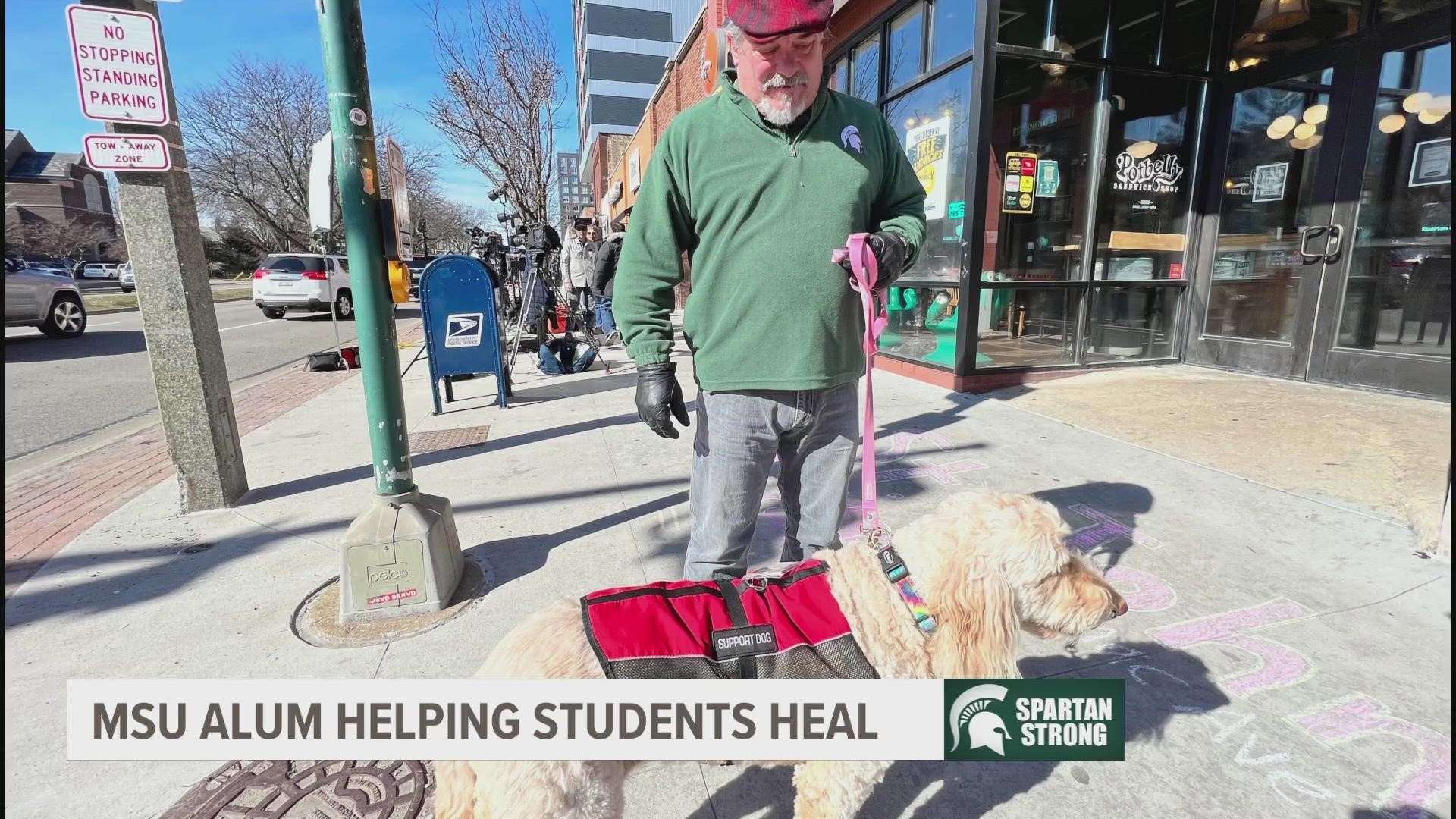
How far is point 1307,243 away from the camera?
5801mm

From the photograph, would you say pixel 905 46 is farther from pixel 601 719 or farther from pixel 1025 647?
pixel 601 719

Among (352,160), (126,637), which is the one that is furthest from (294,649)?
(352,160)

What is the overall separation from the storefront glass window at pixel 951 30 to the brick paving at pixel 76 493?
7.47m

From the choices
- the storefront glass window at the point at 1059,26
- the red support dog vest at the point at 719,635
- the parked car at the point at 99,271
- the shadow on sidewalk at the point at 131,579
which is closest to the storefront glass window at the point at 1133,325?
the storefront glass window at the point at 1059,26

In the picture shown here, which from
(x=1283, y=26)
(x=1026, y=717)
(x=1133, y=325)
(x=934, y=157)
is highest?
(x=1283, y=26)

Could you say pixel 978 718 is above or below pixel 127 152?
below

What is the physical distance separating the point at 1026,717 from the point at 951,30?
684 cm

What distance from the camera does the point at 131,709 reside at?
1.67 metres

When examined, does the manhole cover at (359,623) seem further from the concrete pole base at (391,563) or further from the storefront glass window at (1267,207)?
the storefront glass window at (1267,207)

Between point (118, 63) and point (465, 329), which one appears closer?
point (118, 63)

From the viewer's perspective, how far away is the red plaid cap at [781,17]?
1.85 m

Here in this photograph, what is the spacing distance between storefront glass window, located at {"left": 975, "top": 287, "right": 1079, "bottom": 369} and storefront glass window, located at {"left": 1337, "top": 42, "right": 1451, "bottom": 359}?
2.21 m

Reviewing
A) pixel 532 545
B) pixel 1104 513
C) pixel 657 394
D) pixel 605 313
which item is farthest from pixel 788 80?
pixel 605 313

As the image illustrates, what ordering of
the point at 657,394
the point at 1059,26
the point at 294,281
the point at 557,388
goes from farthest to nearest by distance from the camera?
1. the point at 294,281
2. the point at 557,388
3. the point at 1059,26
4. the point at 657,394
